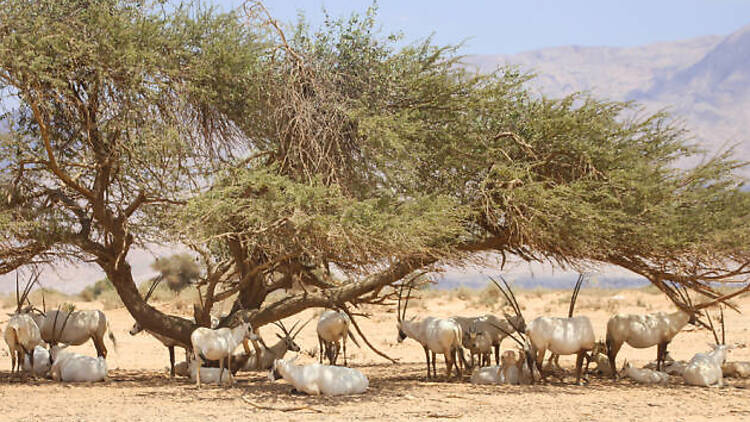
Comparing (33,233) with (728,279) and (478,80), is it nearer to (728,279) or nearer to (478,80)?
(478,80)

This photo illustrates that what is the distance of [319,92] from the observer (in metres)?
11.7

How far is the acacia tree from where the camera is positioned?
10953 millimetres

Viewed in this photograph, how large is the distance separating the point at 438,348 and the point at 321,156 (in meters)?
3.26

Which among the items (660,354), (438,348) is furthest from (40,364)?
(660,354)

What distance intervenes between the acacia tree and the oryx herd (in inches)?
23.8

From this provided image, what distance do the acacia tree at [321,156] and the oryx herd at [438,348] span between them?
605 mm

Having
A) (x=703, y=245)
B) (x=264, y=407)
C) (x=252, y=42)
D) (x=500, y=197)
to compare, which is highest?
(x=252, y=42)

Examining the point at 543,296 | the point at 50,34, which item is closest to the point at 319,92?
the point at 50,34

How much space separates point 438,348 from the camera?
11.8 metres

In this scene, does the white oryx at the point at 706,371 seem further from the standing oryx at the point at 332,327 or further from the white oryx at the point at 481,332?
the standing oryx at the point at 332,327

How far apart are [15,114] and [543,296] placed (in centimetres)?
2619

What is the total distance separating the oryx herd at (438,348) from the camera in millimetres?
11156

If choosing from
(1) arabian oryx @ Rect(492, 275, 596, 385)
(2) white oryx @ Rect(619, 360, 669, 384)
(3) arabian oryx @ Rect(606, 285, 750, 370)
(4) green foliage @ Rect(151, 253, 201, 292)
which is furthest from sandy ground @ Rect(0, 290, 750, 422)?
(4) green foliage @ Rect(151, 253, 201, 292)

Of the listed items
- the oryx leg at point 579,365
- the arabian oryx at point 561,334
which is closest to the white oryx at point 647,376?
the oryx leg at point 579,365
